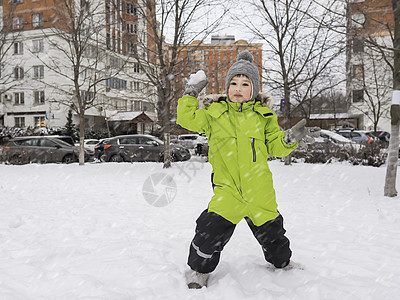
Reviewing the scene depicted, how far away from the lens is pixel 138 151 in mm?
15203

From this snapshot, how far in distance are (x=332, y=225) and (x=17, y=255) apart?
156 inches

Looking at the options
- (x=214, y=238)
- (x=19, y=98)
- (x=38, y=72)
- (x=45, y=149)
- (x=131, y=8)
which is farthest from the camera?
(x=19, y=98)

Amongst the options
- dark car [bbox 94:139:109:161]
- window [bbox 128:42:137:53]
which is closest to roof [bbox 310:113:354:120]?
dark car [bbox 94:139:109:161]

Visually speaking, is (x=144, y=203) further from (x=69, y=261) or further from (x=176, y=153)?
(x=176, y=153)

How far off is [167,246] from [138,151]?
12.0m

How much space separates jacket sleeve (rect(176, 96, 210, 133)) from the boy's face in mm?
270

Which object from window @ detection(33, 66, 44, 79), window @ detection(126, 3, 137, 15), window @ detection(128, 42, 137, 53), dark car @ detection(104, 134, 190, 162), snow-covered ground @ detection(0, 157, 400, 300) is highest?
window @ detection(33, 66, 44, 79)

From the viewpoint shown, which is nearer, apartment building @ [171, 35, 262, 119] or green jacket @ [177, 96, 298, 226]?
green jacket @ [177, 96, 298, 226]

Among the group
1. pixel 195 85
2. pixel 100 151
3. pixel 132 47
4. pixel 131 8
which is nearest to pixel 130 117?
pixel 100 151

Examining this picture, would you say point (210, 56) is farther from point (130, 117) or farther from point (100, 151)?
point (130, 117)

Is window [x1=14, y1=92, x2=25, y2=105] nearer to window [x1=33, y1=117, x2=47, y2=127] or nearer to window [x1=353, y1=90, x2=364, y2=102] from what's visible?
window [x1=33, y1=117, x2=47, y2=127]

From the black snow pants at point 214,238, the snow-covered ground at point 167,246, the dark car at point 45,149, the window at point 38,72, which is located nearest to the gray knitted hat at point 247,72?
the black snow pants at point 214,238

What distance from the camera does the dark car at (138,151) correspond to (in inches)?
591

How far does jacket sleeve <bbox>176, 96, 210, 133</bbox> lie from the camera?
2.52m
